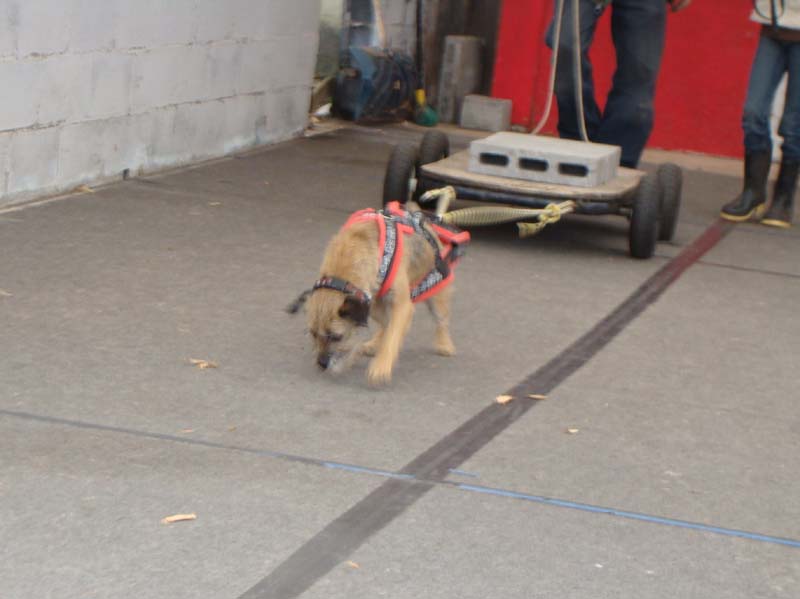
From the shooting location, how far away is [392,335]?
4.51 m

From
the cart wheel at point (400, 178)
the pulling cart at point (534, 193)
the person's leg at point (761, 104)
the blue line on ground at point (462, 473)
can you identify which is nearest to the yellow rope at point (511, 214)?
the pulling cart at point (534, 193)

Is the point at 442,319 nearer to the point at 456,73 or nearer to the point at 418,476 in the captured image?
the point at 418,476

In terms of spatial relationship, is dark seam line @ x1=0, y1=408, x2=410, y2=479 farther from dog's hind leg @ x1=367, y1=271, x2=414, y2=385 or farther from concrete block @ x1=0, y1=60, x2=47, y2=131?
concrete block @ x1=0, y1=60, x2=47, y2=131

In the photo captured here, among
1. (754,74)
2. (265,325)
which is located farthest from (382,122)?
(265,325)

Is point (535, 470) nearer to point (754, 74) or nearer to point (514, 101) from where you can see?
point (754, 74)

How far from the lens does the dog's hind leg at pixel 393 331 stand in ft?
14.8

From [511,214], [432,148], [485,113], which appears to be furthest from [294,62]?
[511,214]

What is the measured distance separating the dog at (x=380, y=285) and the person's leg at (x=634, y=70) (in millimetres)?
3146

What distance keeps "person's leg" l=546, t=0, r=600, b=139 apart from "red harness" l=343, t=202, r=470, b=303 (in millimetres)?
2873

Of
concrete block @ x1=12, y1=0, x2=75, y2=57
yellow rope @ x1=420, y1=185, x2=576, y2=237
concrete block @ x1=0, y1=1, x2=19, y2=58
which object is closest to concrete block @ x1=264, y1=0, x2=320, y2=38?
concrete block @ x1=12, y1=0, x2=75, y2=57

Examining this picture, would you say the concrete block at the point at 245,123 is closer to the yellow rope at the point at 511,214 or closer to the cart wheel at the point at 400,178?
the cart wheel at the point at 400,178

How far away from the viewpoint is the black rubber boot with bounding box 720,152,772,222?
794cm

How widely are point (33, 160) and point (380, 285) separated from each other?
304 centimetres

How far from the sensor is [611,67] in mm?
10648
